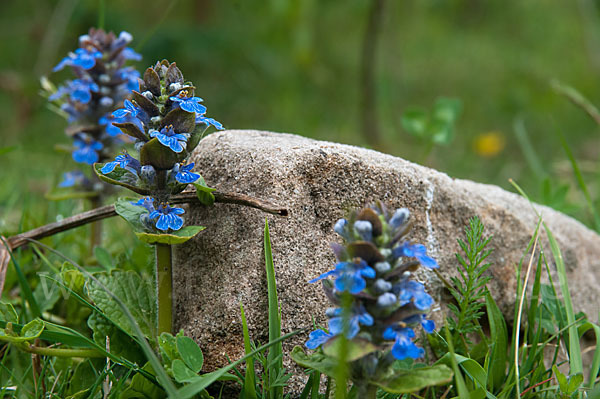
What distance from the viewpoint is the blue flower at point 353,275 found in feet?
4.08

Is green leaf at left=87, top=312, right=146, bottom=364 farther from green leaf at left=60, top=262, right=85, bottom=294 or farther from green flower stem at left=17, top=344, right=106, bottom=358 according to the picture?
green leaf at left=60, top=262, right=85, bottom=294

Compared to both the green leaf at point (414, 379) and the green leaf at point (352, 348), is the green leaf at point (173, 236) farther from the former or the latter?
the green leaf at point (414, 379)

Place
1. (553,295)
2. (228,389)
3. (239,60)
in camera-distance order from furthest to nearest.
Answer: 1. (239,60)
2. (553,295)
3. (228,389)

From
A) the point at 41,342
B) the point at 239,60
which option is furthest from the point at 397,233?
the point at 239,60

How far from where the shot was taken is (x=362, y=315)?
130 centimetres

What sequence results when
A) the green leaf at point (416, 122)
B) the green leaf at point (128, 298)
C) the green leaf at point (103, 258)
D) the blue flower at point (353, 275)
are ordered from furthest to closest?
1. the green leaf at point (416, 122)
2. the green leaf at point (103, 258)
3. the green leaf at point (128, 298)
4. the blue flower at point (353, 275)

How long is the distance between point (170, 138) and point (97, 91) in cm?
103

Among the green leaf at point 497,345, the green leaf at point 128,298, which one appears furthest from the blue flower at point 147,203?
the green leaf at point 497,345

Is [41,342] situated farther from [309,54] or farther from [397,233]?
[309,54]

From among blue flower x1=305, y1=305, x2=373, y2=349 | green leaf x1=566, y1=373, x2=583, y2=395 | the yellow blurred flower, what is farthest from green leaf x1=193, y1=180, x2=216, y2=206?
the yellow blurred flower

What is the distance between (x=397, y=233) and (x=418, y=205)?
0.65 meters

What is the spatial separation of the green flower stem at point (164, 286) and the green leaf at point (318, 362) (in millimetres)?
519

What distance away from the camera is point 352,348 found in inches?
49.9

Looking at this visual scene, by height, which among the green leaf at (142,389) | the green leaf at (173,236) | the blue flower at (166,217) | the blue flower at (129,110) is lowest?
the green leaf at (142,389)
